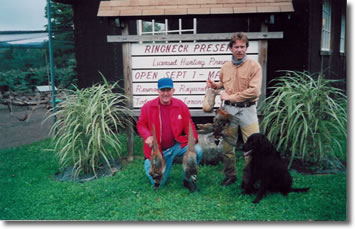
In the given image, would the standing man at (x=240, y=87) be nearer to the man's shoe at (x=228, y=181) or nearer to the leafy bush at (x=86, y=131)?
the man's shoe at (x=228, y=181)

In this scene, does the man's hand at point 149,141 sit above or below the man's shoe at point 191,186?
above

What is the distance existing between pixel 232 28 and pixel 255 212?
4295 mm

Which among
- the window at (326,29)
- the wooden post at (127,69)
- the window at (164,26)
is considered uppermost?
the window at (164,26)

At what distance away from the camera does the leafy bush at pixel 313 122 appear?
13.5ft

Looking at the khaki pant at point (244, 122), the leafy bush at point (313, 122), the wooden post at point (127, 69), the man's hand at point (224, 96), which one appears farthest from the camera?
the wooden post at point (127, 69)

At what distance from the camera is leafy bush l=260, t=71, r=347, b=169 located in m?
4.11

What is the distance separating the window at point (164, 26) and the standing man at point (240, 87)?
321 cm

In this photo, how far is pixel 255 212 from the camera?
10.9 feet

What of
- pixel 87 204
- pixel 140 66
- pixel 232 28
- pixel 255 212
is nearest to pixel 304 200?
pixel 255 212

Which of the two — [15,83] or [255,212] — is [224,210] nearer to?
[255,212]

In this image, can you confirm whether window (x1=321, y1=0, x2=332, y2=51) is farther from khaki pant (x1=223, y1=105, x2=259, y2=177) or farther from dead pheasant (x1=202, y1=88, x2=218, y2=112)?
dead pheasant (x1=202, y1=88, x2=218, y2=112)

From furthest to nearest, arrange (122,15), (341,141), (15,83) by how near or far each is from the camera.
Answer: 1. (15,83)
2. (122,15)
3. (341,141)

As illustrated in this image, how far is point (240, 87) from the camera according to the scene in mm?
3650

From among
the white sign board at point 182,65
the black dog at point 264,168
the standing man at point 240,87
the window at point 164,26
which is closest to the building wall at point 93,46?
the window at point 164,26
